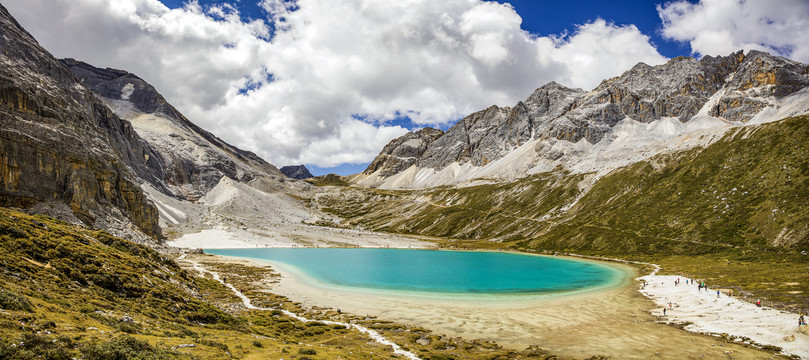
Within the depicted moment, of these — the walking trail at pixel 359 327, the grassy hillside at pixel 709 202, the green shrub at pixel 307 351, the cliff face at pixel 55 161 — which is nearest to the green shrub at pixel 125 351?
the green shrub at pixel 307 351

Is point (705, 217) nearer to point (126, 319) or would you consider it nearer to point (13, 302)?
point (126, 319)

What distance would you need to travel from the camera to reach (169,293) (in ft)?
109

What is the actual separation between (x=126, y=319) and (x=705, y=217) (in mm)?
151665

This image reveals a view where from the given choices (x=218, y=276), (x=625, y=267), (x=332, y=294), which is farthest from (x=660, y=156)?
(x=218, y=276)

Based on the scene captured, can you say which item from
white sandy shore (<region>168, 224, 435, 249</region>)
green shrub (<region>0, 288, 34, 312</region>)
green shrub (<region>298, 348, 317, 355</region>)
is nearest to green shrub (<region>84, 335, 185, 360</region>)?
green shrub (<region>0, 288, 34, 312</region>)

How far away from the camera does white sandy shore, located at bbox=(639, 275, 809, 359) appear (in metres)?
36.4

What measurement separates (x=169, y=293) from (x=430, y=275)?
5710 cm

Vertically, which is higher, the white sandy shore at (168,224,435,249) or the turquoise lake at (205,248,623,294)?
the turquoise lake at (205,248,623,294)

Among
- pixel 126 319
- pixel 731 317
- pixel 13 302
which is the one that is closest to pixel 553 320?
pixel 731 317

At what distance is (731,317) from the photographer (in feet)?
147

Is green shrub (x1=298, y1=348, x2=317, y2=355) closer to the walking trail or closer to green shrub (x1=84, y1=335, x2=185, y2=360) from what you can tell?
the walking trail

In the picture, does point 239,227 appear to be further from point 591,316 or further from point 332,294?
point 591,316

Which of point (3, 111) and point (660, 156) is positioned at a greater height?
point (660, 156)

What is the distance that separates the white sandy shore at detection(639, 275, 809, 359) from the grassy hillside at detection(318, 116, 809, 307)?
276 inches
